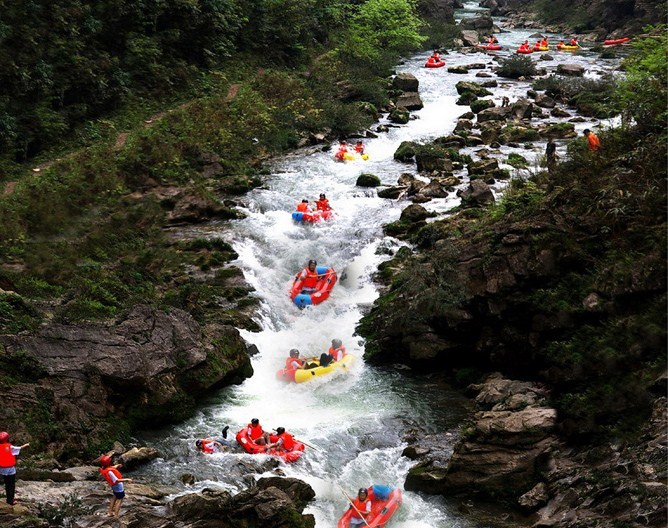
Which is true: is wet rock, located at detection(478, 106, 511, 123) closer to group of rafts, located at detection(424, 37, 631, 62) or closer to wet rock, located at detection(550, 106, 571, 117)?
wet rock, located at detection(550, 106, 571, 117)

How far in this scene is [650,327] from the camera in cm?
1295

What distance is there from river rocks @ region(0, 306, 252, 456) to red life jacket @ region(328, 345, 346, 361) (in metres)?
2.48

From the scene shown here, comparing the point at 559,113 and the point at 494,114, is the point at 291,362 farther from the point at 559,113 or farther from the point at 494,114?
the point at 559,113

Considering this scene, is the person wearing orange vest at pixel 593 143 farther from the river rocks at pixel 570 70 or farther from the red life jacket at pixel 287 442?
the river rocks at pixel 570 70

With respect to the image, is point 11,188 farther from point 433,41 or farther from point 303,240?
point 433,41

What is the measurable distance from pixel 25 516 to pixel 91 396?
473 centimetres

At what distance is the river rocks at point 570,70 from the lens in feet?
136

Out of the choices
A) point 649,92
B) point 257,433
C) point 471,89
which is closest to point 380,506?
point 257,433

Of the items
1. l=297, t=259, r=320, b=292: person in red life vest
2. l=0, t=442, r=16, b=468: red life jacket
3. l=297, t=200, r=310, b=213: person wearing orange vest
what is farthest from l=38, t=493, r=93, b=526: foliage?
l=297, t=200, r=310, b=213: person wearing orange vest

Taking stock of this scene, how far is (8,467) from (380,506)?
6.29 m

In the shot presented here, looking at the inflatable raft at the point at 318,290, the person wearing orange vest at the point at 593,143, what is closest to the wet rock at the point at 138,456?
the inflatable raft at the point at 318,290

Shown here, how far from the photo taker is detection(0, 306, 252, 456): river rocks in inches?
570

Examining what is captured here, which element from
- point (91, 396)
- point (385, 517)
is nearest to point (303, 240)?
point (91, 396)

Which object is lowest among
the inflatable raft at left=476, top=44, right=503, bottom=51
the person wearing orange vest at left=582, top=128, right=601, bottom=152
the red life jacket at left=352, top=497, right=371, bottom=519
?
the inflatable raft at left=476, top=44, right=503, bottom=51
